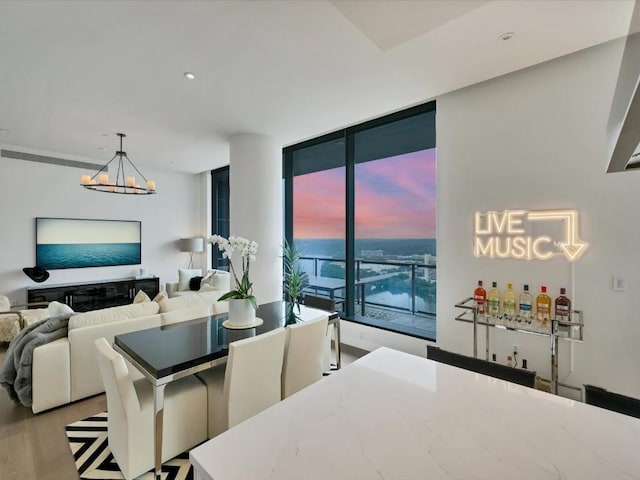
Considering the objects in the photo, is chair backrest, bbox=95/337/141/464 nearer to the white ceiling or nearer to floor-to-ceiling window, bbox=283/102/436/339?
the white ceiling

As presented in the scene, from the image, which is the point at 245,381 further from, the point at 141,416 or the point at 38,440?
the point at 38,440

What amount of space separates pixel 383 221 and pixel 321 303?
1.73 metres

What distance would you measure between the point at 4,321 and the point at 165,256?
3112 mm

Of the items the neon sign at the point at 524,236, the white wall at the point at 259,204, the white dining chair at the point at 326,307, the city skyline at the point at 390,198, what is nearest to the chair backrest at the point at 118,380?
the white dining chair at the point at 326,307

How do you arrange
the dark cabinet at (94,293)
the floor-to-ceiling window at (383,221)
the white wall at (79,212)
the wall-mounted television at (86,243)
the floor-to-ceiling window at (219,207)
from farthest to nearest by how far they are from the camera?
the floor-to-ceiling window at (219,207), the wall-mounted television at (86,243), the dark cabinet at (94,293), the white wall at (79,212), the floor-to-ceiling window at (383,221)

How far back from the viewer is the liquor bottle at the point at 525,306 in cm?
258

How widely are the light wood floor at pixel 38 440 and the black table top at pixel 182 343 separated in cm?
81

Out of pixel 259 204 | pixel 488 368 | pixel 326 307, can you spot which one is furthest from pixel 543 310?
pixel 259 204

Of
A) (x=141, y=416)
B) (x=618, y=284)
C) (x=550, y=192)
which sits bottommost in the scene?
(x=141, y=416)

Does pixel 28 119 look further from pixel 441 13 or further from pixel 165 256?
pixel 441 13

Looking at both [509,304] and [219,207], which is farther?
[219,207]

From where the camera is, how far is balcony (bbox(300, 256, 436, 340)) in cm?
409

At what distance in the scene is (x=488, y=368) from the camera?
5.08 feet

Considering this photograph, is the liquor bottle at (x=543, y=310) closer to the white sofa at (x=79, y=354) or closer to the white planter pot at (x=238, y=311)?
the white planter pot at (x=238, y=311)
